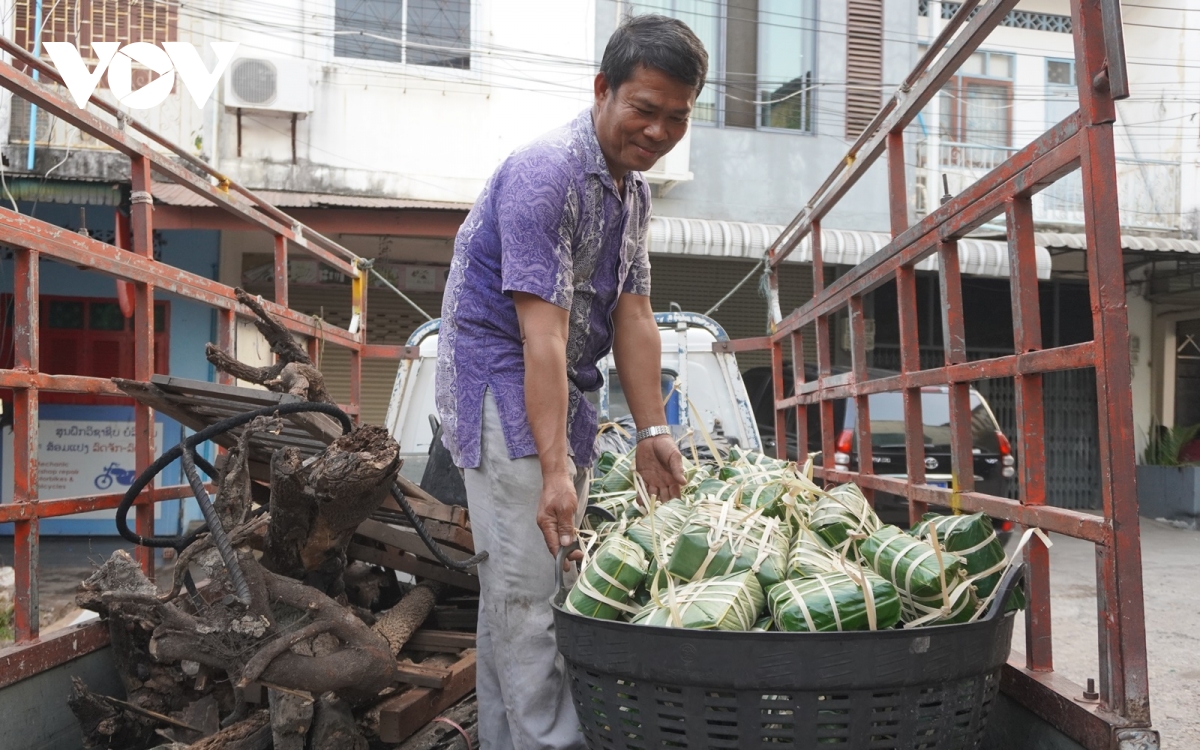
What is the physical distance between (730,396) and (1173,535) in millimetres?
8768

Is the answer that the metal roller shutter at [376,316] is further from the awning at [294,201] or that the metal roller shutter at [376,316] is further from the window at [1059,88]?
the window at [1059,88]

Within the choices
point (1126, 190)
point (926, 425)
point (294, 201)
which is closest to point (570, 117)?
point (294, 201)

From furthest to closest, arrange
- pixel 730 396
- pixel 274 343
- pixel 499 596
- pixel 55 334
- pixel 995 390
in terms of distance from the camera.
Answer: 1. pixel 995 390
2. pixel 55 334
3. pixel 730 396
4. pixel 274 343
5. pixel 499 596

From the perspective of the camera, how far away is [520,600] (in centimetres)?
228

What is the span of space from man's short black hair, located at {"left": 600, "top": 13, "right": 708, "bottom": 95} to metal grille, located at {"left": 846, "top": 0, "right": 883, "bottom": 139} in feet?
34.7

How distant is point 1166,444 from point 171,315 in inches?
483

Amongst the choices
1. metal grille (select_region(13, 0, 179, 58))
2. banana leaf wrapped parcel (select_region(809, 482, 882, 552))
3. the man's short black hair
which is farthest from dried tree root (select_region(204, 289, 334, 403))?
metal grille (select_region(13, 0, 179, 58))

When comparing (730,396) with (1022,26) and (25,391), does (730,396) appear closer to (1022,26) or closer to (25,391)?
(25,391)

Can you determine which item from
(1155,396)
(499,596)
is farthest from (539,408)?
(1155,396)

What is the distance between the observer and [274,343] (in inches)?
123

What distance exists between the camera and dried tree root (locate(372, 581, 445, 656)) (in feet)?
9.78

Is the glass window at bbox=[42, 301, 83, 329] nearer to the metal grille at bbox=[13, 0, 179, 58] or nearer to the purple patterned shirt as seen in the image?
the metal grille at bbox=[13, 0, 179, 58]

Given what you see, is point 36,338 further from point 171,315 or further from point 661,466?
point 171,315

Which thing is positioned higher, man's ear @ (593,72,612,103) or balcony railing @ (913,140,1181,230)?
balcony railing @ (913,140,1181,230)
